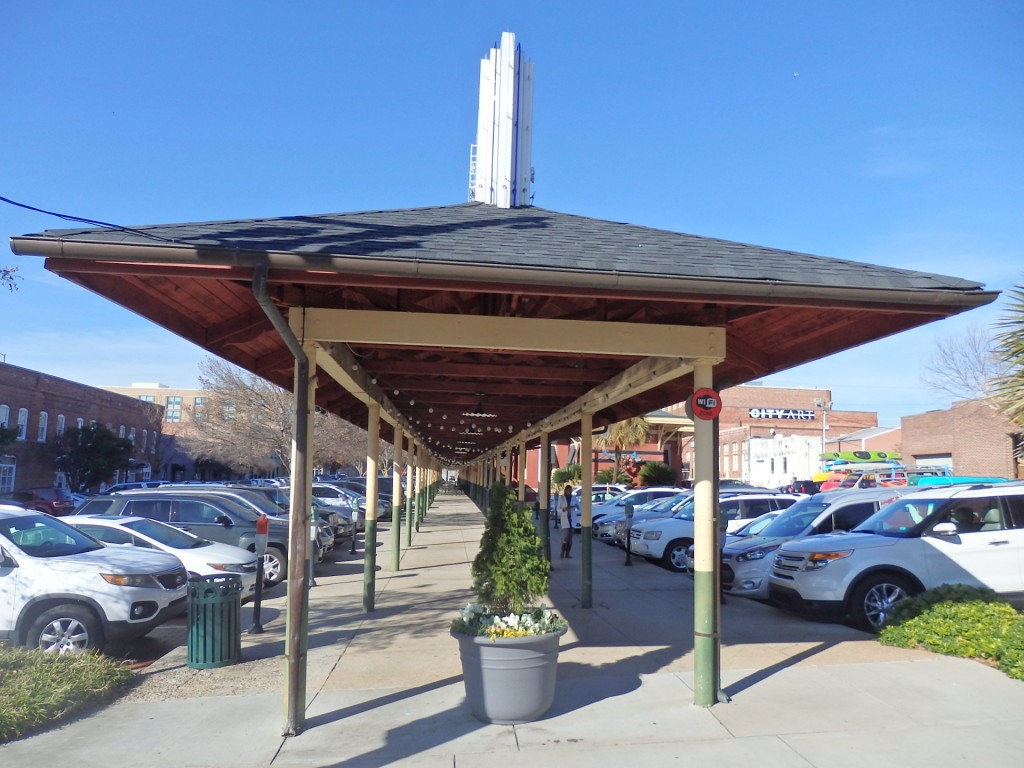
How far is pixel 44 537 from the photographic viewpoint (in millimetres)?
9469

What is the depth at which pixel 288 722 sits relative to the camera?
605 centimetres

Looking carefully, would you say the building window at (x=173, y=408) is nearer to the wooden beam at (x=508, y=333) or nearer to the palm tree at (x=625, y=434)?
the palm tree at (x=625, y=434)

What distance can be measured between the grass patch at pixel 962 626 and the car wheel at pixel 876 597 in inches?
22.6

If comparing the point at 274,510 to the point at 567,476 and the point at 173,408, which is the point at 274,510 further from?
the point at 173,408

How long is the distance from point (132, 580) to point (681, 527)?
1042 centimetres

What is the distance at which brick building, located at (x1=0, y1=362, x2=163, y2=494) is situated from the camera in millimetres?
39000

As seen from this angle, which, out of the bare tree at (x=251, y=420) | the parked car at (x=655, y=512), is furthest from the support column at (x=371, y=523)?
the bare tree at (x=251, y=420)

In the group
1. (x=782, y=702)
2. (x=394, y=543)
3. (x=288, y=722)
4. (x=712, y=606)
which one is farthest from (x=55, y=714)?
(x=394, y=543)

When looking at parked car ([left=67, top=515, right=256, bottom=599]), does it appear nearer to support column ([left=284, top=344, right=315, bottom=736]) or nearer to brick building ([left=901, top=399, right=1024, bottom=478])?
support column ([left=284, top=344, right=315, bottom=736])

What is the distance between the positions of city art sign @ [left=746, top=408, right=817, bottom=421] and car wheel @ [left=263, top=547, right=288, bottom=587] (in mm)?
77438

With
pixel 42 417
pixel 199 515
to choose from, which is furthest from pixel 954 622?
pixel 42 417

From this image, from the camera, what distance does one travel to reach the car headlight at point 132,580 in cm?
881

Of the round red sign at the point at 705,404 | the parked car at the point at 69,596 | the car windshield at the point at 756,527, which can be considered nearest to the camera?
the round red sign at the point at 705,404

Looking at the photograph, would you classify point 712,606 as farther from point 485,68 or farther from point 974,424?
point 974,424
